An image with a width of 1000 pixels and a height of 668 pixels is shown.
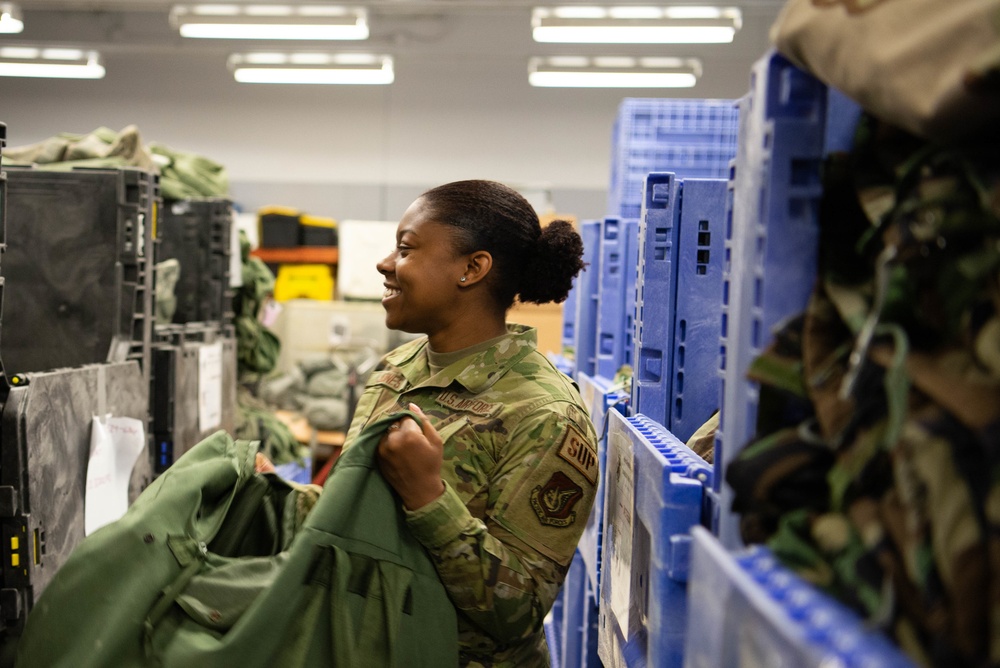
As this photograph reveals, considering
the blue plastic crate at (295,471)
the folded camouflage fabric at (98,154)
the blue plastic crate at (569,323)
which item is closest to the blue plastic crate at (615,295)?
the blue plastic crate at (569,323)

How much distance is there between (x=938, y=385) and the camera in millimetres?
729

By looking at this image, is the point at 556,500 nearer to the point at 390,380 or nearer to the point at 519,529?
the point at 519,529

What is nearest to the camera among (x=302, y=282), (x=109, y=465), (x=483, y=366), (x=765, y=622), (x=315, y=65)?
(x=765, y=622)

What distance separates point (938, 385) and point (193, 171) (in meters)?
4.05

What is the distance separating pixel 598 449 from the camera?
223cm

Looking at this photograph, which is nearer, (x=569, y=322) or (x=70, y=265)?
(x=70, y=265)

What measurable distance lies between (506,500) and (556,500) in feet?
0.30

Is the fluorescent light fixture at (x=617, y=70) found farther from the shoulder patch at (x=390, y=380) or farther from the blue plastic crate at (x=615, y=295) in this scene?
the shoulder patch at (x=390, y=380)

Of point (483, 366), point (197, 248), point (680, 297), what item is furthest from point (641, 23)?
point (483, 366)

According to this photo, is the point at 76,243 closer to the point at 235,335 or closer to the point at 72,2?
the point at 235,335

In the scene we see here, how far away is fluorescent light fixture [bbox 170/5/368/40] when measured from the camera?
21.5 feet

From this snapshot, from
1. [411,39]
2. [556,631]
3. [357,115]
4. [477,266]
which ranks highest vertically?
[411,39]

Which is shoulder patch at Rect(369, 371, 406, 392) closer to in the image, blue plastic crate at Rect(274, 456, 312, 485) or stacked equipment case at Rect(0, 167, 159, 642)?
stacked equipment case at Rect(0, 167, 159, 642)

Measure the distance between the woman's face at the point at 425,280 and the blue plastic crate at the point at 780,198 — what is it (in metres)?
0.92
